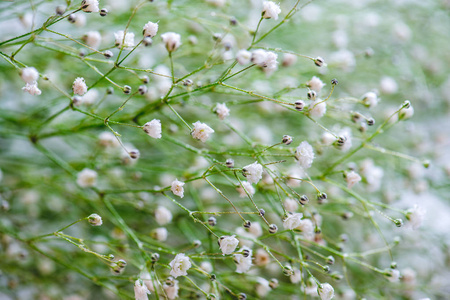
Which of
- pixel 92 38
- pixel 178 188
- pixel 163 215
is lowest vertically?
pixel 163 215

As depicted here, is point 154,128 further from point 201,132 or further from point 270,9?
point 270,9

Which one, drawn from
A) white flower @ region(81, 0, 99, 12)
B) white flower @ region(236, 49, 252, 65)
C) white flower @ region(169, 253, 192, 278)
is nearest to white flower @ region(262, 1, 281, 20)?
white flower @ region(236, 49, 252, 65)

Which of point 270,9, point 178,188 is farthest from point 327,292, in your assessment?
point 270,9

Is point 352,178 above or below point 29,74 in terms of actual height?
below

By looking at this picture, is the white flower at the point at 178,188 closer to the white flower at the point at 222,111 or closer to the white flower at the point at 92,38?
the white flower at the point at 222,111

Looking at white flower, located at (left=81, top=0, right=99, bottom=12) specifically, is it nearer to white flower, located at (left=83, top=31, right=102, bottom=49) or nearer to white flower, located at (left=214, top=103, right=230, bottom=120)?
white flower, located at (left=83, top=31, right=102, bottom=49)

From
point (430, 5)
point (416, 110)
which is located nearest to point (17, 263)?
point (416, 110)

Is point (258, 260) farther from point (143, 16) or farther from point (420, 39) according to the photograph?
point (420, 39)

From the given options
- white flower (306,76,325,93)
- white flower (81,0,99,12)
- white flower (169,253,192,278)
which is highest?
white flower (81,0,99,12)
